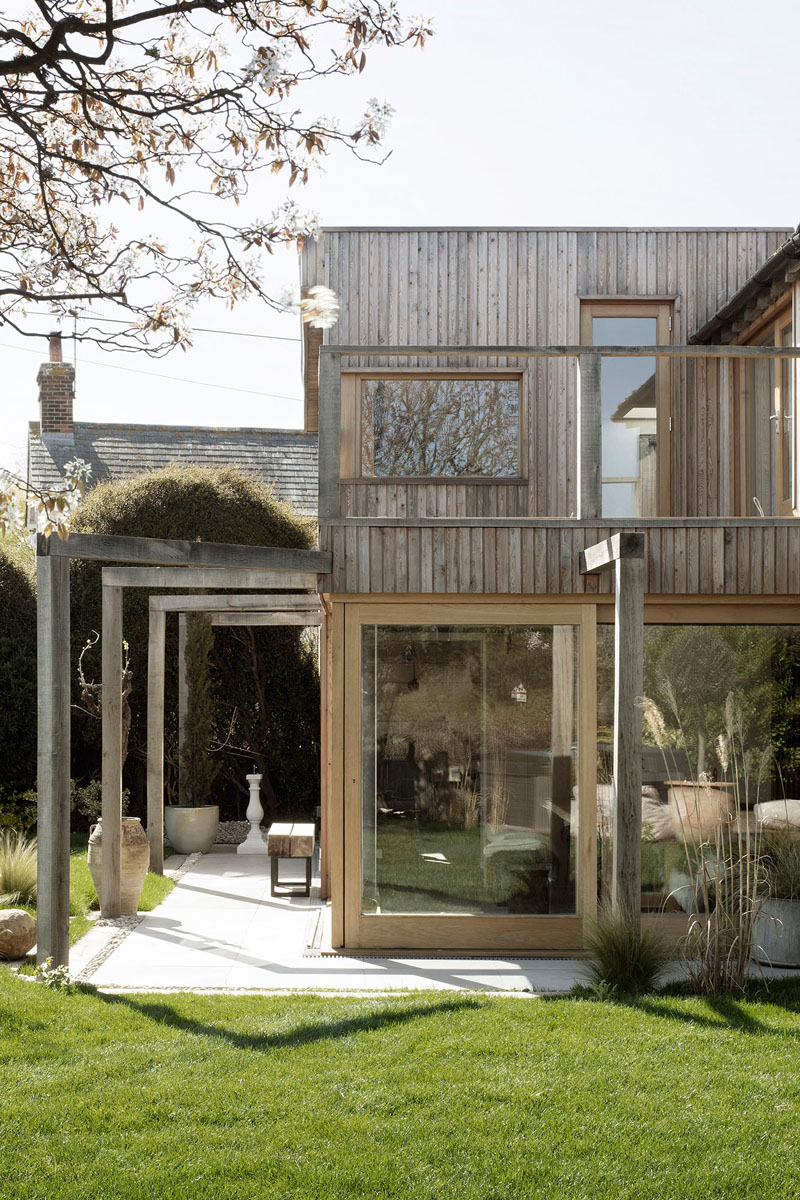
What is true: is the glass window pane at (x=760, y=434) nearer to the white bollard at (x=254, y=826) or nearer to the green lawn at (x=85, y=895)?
the green lawn at (x=85, y=895)

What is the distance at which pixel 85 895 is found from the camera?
8508 mm

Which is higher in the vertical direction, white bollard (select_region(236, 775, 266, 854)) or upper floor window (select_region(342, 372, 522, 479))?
upper floor window (select_region(342, 372, 522, 479))

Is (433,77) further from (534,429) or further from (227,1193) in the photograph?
(534,429)

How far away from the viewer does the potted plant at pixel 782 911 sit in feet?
21.1

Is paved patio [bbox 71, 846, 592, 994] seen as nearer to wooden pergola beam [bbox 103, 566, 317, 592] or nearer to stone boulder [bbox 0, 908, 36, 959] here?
stone boulder [bbox 0, 908, 36, 959]

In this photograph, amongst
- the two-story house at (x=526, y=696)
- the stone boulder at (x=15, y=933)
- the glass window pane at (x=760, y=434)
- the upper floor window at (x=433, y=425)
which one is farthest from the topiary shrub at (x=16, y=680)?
the glass window pane at (x=760, y=434)

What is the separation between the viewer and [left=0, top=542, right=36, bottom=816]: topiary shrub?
1255 centimetres

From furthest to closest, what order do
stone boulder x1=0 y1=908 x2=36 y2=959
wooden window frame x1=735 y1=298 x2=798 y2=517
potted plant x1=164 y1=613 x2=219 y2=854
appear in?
potted plant x1=164 y1=613 x2=219 y2=854, wooden window frame x1=735 y1=298 x2=798 y2=517, stone boulder x1=0 y1=908 x2=36 y2=959

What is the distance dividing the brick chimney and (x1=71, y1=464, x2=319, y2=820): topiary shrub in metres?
4.33

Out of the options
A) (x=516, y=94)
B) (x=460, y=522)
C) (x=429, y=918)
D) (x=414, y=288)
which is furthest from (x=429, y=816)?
(x=414, y=288)

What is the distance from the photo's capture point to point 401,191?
16.3ft

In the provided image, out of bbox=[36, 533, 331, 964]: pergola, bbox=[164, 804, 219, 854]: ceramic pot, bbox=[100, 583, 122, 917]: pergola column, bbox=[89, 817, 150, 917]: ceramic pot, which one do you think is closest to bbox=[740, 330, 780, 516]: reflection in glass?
bbox=[36, 533, 331, 964]: pergola

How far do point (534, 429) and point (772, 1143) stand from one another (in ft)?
21.0

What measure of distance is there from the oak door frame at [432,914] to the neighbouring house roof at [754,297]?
3.16 meters
